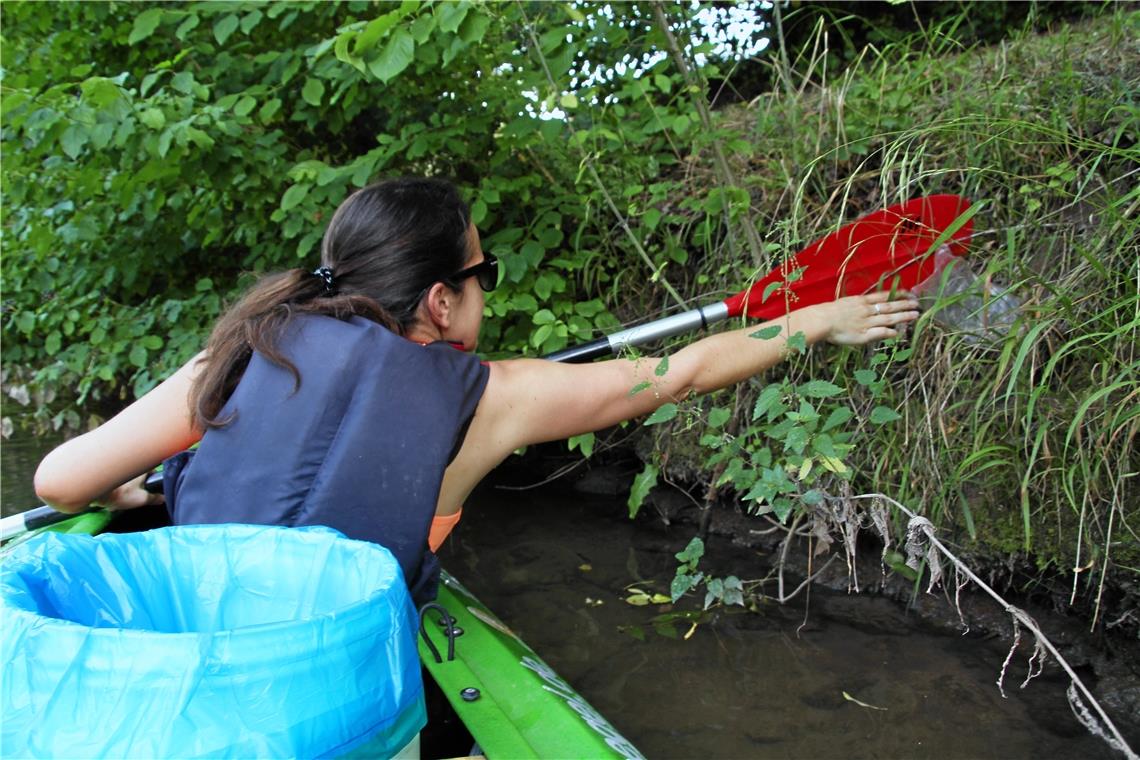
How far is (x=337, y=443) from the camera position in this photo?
5.30ft

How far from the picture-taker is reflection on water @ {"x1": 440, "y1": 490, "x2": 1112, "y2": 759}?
7.75ft

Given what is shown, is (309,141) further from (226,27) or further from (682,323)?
(682,323)

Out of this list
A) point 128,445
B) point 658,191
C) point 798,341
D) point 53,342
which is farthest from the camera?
point 53,342

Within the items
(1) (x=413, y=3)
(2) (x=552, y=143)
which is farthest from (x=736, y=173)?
(1) (x=413, y=3)

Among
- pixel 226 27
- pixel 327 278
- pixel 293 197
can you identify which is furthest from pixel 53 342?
pixel 327 278

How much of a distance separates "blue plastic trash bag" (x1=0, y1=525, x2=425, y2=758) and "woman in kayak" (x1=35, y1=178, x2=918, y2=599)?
13.2 inches

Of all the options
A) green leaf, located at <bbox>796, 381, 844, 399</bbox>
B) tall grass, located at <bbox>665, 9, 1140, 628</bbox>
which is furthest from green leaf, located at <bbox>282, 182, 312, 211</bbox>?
green leaf, located at <bbox>796, 381, 844, 399</bbox>

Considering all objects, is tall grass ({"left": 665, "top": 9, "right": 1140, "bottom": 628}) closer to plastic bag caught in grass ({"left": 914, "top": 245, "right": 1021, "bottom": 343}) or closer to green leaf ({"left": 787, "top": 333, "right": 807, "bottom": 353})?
plastic bag caught in grass ({"left": 914, "top": 245, "right": 1021, "bottom": 343})

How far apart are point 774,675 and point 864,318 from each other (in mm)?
1121

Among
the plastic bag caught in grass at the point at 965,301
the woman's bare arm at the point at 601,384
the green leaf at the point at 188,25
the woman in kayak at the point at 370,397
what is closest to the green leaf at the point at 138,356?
the green leaf at the point at 188,25

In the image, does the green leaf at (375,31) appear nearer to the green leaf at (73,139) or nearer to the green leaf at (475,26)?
the green leaf at (475,26)

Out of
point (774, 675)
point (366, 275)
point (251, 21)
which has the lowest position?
point (774, 675)

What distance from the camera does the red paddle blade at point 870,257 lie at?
2.54m

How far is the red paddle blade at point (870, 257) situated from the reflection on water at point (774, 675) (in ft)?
3.50
